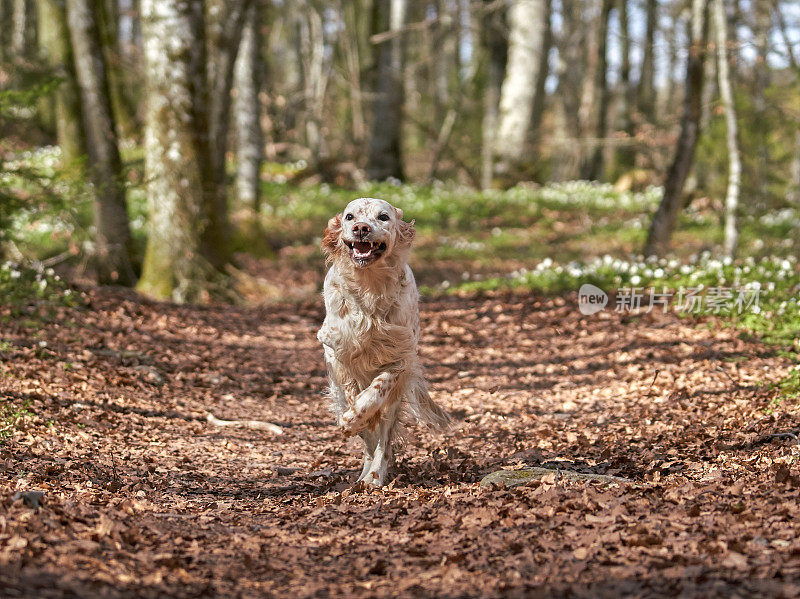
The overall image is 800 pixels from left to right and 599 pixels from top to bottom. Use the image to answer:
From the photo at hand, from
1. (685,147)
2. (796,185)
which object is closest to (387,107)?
(796,185)

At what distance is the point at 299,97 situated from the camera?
2605cm

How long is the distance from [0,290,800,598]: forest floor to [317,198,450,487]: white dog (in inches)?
16.3

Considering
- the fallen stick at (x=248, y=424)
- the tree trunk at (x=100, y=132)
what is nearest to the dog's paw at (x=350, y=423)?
the fallen stick at (x=248, y=424)

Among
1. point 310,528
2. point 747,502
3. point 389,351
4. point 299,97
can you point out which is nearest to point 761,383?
point 747,502

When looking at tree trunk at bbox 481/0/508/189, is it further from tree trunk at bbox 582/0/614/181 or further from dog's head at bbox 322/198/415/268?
dog's head at bbox 322/198/415/268

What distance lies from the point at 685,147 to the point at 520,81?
37.3 ft

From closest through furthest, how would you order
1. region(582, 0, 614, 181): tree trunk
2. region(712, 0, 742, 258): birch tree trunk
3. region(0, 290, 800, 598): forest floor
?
region(0, 290, 800, 598): forest floor → region(712, 0, 742, 258): birch tree trunk → region(582, 0, 614, 181): tree trunk

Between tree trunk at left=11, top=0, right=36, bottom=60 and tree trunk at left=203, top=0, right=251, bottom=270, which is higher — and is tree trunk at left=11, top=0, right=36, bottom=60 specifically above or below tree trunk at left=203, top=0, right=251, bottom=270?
above

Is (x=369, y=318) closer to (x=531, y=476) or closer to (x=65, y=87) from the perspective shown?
(x=531, y=476)

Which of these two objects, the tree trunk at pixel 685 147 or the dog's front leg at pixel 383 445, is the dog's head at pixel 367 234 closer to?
the dog's front leg at pixel 383 445

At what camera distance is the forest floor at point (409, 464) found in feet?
11.6

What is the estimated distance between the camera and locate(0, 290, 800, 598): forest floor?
3527mm

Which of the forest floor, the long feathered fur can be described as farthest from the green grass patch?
the long feathered fur

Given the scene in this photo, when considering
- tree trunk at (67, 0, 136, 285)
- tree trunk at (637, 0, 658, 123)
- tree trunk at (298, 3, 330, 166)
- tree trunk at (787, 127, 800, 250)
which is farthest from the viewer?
tree trunk at (637, 0, 658, 123)
